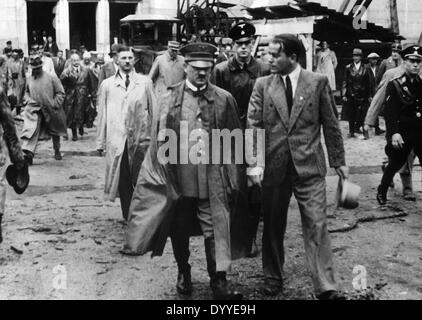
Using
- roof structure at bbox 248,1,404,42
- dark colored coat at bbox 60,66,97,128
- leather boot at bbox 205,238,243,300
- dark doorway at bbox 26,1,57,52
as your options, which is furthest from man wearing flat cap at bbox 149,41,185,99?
dark doorway at bbox 26,1,57,52

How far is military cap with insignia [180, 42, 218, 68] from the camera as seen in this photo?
5387 mm

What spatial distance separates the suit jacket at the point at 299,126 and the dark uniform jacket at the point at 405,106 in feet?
10.2

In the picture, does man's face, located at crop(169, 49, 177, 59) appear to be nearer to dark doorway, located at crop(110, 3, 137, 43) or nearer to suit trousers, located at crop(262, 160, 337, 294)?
suit trousers, located at crop(262, 160, 337, 294)

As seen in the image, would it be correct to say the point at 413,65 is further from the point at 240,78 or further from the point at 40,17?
the point at 40,17

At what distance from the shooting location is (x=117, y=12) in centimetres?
3064

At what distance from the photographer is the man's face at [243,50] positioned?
6.95 metres

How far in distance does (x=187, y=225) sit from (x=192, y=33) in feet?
66.6

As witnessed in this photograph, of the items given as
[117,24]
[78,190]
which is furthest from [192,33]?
[78,190]

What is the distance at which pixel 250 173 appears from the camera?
5504mm

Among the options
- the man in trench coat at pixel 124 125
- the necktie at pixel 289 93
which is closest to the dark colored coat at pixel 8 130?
the man in trench coat at pixel 124 125

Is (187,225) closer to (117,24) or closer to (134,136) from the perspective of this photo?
(134,136)

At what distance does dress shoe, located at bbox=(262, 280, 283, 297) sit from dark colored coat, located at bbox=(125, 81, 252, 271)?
46 cm
